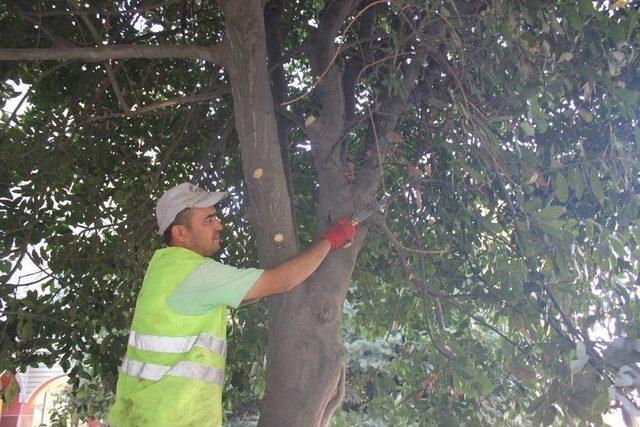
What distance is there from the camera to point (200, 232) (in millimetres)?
2848

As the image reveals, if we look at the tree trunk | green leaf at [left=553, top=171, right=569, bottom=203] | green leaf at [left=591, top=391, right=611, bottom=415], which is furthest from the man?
green leaf at [left=591, top=391, right=611, bottom=415]

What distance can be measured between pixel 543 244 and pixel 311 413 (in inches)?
→ 51.4

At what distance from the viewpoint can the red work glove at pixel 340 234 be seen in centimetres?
266

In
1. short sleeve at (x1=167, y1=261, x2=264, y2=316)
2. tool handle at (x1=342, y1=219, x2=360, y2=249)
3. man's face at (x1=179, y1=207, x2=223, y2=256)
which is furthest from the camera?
man's face at (x1=179, y1=207, x2=223, y2=256)

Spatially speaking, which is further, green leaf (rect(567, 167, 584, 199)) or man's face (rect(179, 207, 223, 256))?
man's face (rect(179, 207, 223, 256))

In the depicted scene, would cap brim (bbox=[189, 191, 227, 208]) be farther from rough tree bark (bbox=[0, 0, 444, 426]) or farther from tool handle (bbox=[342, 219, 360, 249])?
tool handle (bbox=[342, 219, 360, 249])

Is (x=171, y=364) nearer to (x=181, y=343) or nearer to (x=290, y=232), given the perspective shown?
(x=181, y=343)

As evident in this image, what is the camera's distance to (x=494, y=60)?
3141mm

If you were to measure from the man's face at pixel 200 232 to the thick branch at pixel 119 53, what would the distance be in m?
0.70

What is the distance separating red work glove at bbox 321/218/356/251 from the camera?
8.72ft

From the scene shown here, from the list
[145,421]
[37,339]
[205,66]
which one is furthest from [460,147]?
[37,339]

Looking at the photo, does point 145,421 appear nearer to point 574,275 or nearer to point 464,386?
point 464,386

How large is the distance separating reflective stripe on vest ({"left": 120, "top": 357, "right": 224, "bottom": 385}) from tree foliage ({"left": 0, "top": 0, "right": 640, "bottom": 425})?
1032 mm

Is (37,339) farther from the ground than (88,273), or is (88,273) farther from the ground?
(88,273)
